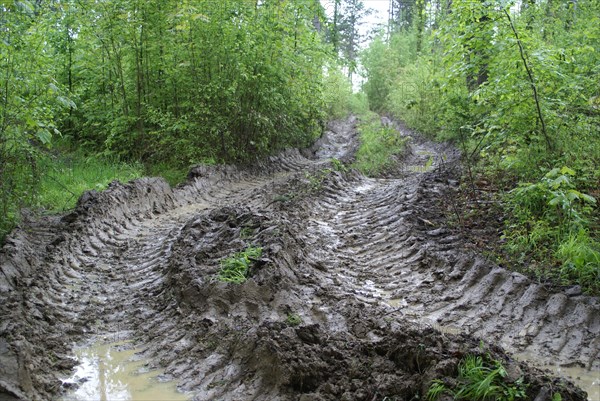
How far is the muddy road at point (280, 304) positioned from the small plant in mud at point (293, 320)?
0.11ft

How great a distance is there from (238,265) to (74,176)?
594 centimetres

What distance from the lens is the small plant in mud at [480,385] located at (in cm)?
306

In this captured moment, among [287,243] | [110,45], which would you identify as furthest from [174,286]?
[110,45]

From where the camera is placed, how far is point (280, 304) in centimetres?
483

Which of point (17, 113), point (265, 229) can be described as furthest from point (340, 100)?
point (17, 113)

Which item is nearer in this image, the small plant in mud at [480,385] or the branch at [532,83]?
the small plant in mud at [480,385]

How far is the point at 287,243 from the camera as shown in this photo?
6047mm

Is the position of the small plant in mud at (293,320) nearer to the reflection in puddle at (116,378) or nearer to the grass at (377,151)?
the reflection in puddle at (116,378)

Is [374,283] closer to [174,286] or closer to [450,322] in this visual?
[450,322]

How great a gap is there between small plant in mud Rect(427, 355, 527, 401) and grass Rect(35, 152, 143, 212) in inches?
250

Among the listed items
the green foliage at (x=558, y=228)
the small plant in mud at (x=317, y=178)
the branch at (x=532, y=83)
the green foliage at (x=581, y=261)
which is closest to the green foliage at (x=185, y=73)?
the small plant in mud at (x=317, y=178)

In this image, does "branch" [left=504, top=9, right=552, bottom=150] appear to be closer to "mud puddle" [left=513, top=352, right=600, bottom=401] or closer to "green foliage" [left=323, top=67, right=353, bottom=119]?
"mud puddle" [left=513, top=352, right=600, bottom=401]

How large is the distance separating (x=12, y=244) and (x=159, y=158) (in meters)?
6.62

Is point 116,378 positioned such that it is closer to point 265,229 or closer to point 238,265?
point 238,265
